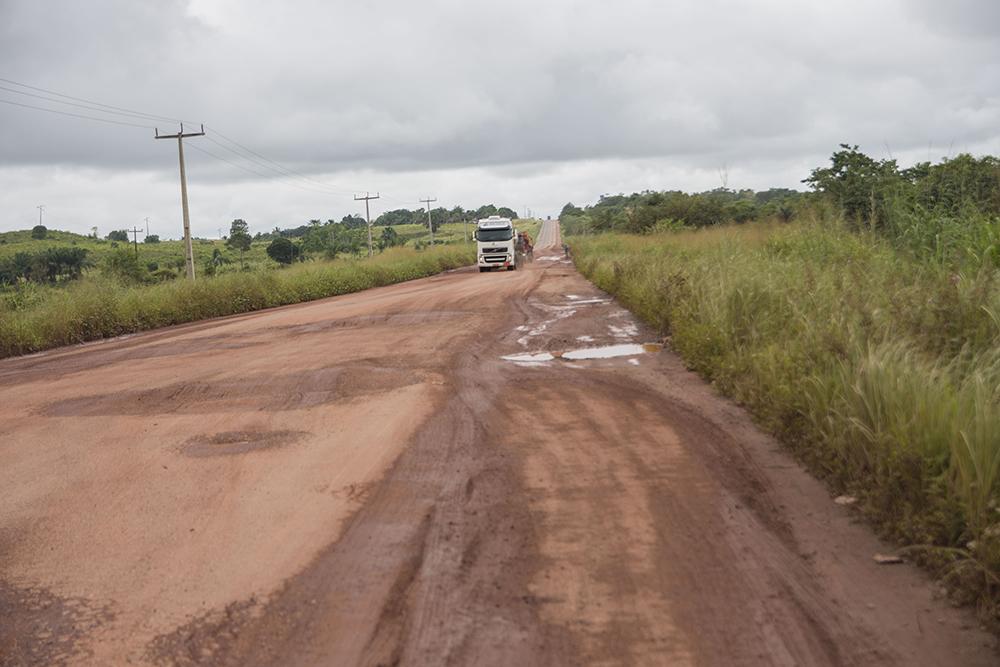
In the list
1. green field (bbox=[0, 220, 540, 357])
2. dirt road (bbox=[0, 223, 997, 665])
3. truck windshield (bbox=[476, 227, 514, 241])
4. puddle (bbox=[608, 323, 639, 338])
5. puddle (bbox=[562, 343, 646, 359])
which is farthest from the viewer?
truck windshield (bbox=[476, 227, 514, 241])

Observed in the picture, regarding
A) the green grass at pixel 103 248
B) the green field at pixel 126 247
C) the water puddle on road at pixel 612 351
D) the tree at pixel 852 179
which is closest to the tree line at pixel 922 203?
the tree at pixel 852 179

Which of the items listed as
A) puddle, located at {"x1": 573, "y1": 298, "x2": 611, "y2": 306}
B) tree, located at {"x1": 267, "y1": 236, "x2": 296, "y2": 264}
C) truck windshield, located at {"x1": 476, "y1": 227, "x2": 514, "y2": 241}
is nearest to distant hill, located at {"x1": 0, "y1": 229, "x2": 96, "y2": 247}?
tree, located at {"x1": 267, "y1": 236, "x2": 296, "y2": 264}

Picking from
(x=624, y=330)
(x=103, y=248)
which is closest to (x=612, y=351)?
(x=624, y=330)

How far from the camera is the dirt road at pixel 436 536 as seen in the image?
4.27 meters

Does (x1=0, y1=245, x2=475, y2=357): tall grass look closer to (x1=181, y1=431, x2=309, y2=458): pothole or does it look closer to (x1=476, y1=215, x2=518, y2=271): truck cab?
(x1=181, y1=431, x2=309, y2=458): pothole

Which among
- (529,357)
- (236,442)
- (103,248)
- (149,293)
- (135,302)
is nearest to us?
(236,442)

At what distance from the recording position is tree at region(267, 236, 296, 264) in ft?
283

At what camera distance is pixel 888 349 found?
23.8 feet

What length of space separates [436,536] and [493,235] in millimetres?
42159

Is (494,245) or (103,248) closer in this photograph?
(494,245)

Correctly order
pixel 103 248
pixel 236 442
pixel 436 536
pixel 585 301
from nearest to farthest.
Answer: pixel 436 536 < pixel 236 442 < pixel 585 301 < pixel 103 248

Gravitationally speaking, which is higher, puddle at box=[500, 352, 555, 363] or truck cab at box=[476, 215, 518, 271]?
truck cab at box=[476, 215, 518, 271]

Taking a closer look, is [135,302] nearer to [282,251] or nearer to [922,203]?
[922,203]

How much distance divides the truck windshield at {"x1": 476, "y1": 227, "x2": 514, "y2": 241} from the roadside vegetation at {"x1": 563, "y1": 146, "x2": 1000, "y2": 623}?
3033cm
